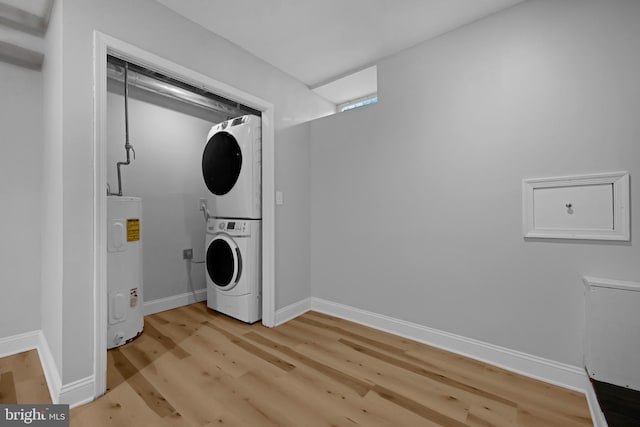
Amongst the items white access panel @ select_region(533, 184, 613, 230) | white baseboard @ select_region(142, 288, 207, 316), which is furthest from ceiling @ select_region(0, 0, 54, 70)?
white access panel @ select_region(533, 184, 613, 230)

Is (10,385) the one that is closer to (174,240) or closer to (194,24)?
(174,240)

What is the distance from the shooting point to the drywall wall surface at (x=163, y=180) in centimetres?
261

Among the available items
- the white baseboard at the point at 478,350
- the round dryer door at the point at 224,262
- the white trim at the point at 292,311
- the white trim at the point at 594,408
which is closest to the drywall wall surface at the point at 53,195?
the round dryer door at the point at 224,262

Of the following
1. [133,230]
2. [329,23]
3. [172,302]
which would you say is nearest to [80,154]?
[133,230]

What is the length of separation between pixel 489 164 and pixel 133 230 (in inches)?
107

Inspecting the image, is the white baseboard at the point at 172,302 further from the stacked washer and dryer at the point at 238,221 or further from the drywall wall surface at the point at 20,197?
the drywall wall surface at the point at 20,197

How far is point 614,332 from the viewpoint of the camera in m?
1.40

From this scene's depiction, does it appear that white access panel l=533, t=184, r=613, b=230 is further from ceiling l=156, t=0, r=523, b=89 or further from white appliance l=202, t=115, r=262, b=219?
white appliance l=202, t=115, r=262, b=219

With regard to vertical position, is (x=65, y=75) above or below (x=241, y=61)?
below

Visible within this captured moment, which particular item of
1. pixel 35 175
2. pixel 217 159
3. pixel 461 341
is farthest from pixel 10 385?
pixel 461 341

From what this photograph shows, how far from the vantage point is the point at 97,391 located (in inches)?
58.1

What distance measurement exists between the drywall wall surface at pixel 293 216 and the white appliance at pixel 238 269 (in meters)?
0.20

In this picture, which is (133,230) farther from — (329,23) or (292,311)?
(329,23)

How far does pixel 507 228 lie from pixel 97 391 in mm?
2653
